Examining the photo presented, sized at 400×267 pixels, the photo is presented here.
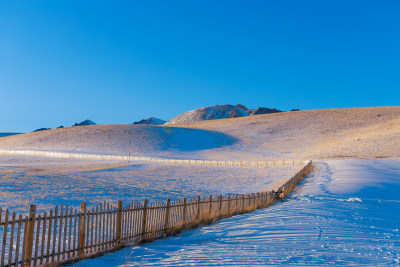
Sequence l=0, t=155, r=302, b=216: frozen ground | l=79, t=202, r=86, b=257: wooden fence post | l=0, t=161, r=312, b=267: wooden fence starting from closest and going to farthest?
l=0, t=161, r=312, b=267: wooden fence
l=79, t=202, r=86, b=257: wooden fence post
l=0, t=155, r=302, b=216: frozen ground

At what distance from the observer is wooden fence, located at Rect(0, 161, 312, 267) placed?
7.77m

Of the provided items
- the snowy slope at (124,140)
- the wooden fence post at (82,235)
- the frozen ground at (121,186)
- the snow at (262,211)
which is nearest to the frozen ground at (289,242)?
the snow at (262,211)

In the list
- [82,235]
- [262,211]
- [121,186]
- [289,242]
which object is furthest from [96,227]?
[121,186]

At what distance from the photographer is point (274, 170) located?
4150cm

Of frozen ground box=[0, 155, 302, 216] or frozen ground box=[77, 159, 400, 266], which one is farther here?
frozen ground box=[0, 155, 302, 216]

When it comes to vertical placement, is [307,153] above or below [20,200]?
above

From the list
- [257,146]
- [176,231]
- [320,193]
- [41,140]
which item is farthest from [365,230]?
[41,140]

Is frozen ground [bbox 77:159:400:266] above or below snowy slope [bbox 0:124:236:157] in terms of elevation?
below

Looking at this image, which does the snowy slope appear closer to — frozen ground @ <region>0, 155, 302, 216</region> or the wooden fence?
frozen ground @ <region>0, 155, 302, 216</region>

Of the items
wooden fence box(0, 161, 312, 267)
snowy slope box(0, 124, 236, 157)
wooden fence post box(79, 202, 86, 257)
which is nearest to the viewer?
wooden fence box(0, 161, 312, 267)

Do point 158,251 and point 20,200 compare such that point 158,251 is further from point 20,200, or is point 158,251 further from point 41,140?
point 41,140

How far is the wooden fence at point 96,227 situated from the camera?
306 inches

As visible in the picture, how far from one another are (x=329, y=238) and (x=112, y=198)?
539 inches

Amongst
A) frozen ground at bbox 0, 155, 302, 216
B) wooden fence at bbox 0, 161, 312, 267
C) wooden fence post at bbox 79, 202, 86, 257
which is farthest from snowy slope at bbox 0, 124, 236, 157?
wooden fence post at bbox 79, 202, 86, 257
